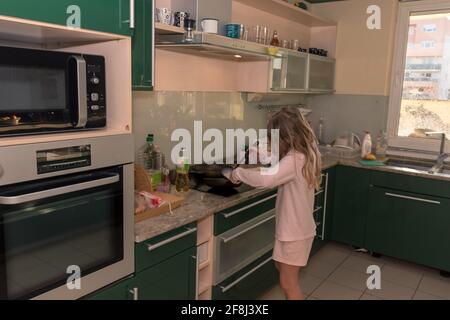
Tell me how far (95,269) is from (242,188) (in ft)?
3.63

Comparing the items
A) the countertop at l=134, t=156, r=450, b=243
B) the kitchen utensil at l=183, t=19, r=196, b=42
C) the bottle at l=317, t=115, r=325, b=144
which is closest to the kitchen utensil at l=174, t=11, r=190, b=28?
the kitchen utensil at l=183, t=19, r=196, b=42

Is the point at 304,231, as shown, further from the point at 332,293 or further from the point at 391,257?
the point at 391,257

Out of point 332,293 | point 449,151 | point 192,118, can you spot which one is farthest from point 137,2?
point 449,151

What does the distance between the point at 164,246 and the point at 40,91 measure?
0.84 meters

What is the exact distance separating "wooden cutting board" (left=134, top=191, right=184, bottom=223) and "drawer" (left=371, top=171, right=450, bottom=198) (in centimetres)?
190

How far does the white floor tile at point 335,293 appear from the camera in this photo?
277 cm

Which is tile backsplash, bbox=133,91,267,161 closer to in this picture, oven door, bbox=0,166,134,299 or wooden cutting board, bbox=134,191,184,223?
wooden cutting board, bbox=134,191,184,223

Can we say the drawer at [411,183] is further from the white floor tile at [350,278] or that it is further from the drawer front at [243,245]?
the drawer front at [243,245]

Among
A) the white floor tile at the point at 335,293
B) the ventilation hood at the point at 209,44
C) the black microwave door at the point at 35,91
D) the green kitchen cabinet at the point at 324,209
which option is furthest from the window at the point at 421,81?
the black microwave door at the point at 35,91

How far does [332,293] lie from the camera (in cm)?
282

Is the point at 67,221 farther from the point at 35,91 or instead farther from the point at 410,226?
the point at 410,226

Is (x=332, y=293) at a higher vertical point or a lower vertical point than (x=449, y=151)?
lower

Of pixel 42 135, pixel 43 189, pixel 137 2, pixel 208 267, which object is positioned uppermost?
pixel 137 2

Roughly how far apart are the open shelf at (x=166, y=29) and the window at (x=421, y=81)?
7.69 feet
